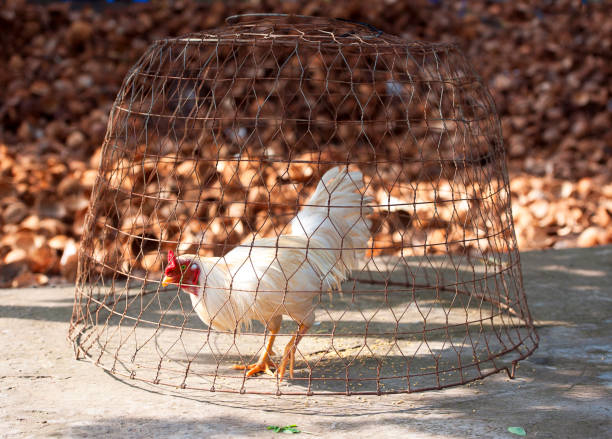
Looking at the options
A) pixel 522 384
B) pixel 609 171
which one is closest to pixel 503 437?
pixel 522 384

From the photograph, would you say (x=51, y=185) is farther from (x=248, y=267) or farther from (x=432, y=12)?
(x=432, y=12)

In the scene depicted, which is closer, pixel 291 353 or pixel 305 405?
pixel 305 405

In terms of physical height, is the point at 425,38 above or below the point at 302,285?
above

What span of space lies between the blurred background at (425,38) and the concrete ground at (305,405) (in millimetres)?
2431

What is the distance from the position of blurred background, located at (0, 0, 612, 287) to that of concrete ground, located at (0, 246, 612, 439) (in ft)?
7.97

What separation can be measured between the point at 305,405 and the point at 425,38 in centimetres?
597

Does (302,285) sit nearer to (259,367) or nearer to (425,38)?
(259,367)

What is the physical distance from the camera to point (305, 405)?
→ 284 centimetres

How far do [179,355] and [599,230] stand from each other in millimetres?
3619

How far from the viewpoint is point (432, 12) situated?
827 cm

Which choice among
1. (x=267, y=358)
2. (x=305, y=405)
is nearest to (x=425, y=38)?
(x=267, y=358)

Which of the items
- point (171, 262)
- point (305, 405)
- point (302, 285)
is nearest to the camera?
point (305, 405)

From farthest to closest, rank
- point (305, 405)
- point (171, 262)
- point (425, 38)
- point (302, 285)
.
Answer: point (425, 38) < point (302, 285) < point (171, 262) < point (305, 405)

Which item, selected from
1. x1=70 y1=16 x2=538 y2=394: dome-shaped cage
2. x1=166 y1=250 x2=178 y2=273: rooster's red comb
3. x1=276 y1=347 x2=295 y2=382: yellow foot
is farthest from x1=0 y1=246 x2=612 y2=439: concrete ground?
x1=166 y1=250 x2=178 y2=273: rooster's red comb
